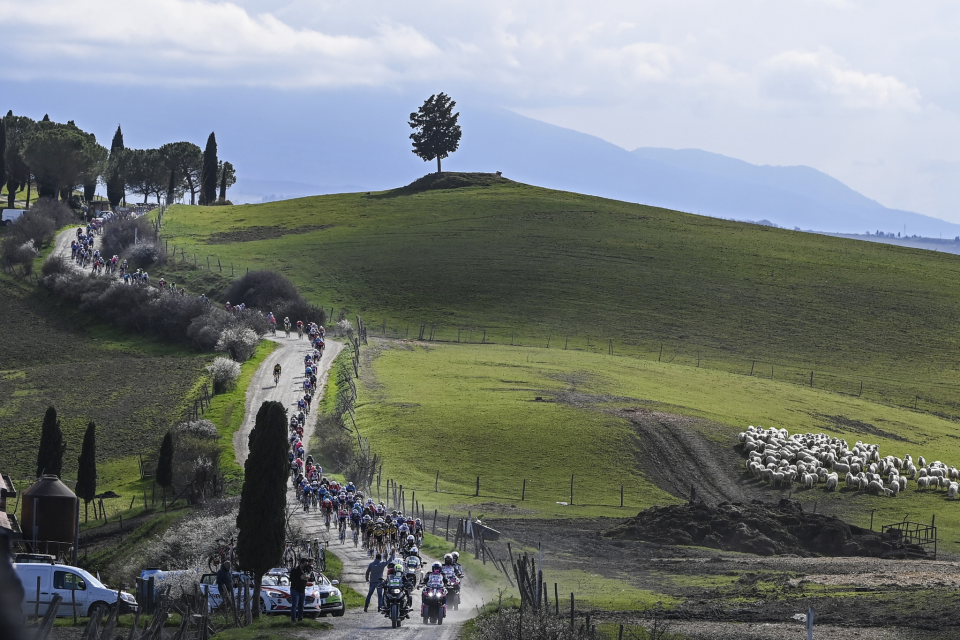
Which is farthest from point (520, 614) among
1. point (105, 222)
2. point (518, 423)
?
point (105, 222)

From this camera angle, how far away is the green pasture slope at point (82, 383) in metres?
64.4

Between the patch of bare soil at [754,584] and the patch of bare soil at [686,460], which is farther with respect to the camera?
the patch of bare soil at [686,460]

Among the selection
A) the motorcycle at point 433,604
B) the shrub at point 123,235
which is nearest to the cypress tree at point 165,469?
the motorcycle at point 433,604

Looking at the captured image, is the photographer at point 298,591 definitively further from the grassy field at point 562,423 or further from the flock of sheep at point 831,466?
the flock of sheep at point 831,466

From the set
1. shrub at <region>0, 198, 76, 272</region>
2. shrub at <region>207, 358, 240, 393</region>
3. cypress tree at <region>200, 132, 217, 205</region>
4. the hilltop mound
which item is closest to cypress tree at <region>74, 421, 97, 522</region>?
shrub at <region>207, 358, 240, 393</region>

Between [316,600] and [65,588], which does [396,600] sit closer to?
[316,600]

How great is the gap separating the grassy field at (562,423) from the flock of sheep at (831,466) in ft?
3.09

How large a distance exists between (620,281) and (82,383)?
62.2m

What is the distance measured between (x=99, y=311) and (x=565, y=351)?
42.3 metres

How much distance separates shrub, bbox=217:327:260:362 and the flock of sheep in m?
38.7

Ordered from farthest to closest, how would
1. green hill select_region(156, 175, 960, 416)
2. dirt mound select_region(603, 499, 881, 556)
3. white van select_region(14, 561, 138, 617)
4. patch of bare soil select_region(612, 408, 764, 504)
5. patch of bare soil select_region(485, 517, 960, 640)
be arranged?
1. green hill select_region(156, 175, 960, 416)
2. patch of bare soil select_region(612, 408, 764, 504)
3. dirt mound select_region(603, 499, 881, 556)
4. patch of bare soil select_region(485, 517, 960, 640)
5. white van select_region(14, 561, 138, 617)

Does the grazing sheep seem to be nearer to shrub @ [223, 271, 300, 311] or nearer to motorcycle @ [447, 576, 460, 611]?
motorcycle @ [447, 576, 460, 611]

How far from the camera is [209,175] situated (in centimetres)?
17562

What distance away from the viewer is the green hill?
10075 centimetres
